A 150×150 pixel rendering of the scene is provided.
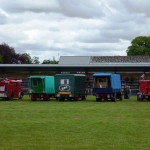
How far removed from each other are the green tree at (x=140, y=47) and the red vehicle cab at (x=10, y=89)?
7521cm

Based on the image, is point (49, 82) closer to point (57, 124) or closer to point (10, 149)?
point (57, 124)

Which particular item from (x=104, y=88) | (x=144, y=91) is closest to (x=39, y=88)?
(x=104, y=88)

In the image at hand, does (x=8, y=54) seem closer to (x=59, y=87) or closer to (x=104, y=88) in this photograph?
(x=59, y=87)

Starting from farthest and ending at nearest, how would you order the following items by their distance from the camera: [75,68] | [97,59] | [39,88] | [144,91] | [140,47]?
[140,47] < [97,59] < [75,68] < [39,88] < [144,91]

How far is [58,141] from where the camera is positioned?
13812 millimetres

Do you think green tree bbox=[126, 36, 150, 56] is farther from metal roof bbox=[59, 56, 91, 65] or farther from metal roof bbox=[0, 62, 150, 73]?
metal roof bbox=[0, 62, 150, 73]

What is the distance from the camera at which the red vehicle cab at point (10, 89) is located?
1709 inches

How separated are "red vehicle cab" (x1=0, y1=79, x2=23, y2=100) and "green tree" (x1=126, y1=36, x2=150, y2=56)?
75214 mm

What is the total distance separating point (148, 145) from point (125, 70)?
183 feet

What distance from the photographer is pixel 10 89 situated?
44438 mm

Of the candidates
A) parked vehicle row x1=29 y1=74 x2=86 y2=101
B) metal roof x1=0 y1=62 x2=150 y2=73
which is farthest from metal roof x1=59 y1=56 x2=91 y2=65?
parked vehicle row x1=29 y1=74 x2=86 y2=101

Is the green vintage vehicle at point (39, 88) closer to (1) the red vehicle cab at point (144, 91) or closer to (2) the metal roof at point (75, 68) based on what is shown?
(1) the red vehicle cab at point (144, 91)

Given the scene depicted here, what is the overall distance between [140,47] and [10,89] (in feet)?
259

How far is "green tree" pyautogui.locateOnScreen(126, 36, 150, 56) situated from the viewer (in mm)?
119062
